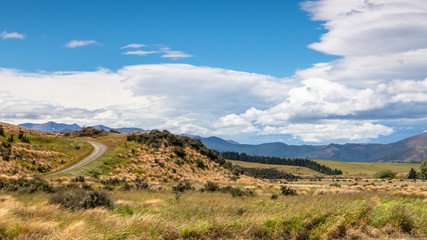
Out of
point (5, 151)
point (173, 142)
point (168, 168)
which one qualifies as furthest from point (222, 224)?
point (173, 142)

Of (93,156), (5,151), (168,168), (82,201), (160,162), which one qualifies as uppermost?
(5,151)

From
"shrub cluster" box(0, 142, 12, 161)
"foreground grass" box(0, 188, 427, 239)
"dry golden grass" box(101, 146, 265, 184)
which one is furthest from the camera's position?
"dry golden grass" box(101, 146, 265, 184)

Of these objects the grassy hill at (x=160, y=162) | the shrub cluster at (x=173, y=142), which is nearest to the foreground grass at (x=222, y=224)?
the grassy hill at (x=160, y=162)

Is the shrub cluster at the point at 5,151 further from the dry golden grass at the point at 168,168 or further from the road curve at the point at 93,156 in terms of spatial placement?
the dry golden grass at the point at 168,168

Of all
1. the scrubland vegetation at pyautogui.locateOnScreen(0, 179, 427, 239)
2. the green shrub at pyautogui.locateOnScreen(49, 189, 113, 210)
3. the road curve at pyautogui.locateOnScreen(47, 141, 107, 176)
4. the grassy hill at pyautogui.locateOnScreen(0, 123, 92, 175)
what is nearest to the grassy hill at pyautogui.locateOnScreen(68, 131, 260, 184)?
the road curve at pyautogui.locateOnScreen(47, 141, 107, 176)

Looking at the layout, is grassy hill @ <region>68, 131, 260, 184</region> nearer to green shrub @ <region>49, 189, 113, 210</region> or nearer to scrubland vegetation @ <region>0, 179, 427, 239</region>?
green shrub @ <region>49, 189, 113, 210</region>

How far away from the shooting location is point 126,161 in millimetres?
66438

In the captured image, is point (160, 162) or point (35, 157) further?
point (160, 162)

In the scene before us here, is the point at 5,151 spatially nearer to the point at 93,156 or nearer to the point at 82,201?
the point at 93,156

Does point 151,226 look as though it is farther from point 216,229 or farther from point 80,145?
point 80,145

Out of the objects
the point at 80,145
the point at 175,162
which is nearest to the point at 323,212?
the point at 175,162

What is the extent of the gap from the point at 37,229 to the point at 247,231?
632 centimetres

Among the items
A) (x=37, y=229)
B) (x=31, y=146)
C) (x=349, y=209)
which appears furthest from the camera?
(x=31, y=146)

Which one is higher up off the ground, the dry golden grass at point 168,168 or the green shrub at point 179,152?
the green shrub at point 179,152
